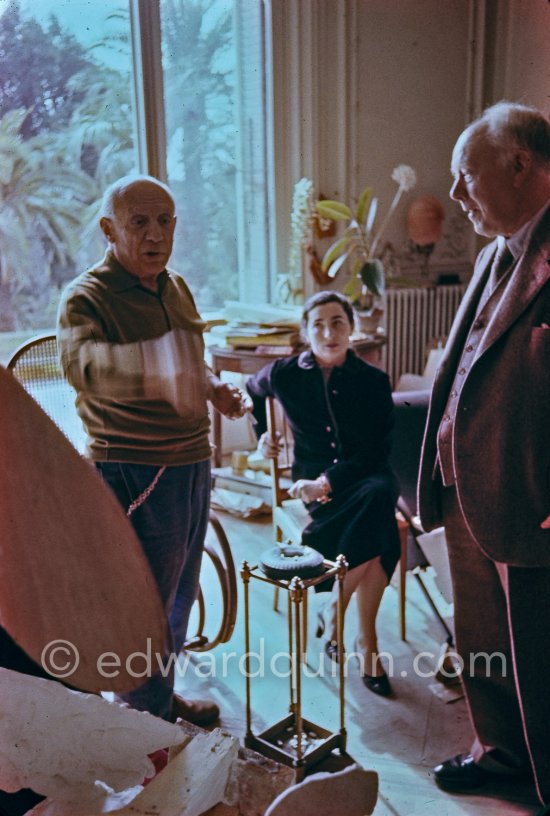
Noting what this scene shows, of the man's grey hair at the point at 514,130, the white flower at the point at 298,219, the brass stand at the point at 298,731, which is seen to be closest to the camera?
A: the man's grey hair at the point at 514,130

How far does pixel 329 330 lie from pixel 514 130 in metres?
0.88

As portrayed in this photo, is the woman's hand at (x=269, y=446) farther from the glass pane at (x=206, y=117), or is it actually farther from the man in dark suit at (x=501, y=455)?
the man in dark suit at (x=501, y=455)

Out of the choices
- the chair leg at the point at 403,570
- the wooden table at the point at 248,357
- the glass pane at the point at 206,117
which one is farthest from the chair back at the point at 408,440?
the glass pane at the point at 206,117

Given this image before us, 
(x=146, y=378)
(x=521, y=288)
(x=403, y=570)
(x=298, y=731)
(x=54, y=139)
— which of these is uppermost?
(x=54, y=139)

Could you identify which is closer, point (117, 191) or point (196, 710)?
point (117, 191)

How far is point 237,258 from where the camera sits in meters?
2.56

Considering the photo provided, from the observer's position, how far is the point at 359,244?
3643 mm

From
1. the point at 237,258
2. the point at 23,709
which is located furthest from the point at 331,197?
the point at 23,709

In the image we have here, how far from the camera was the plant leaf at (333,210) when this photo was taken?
11.5 feet

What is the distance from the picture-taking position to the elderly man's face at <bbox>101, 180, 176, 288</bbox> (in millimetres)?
1276

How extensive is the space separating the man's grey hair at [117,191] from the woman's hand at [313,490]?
1.03 metres

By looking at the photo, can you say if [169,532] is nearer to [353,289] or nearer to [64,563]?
[64,563]

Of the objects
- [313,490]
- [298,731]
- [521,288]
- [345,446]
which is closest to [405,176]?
[345,446]

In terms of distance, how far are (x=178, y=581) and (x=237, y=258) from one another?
1.24m
